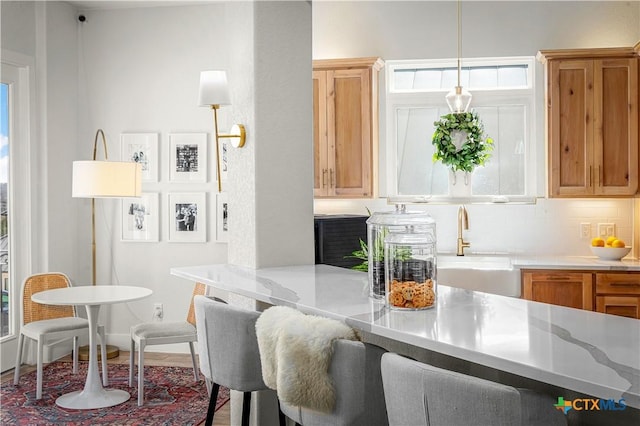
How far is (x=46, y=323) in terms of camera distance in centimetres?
452

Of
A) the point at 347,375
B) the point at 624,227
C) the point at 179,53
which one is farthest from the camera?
the point at 179,53

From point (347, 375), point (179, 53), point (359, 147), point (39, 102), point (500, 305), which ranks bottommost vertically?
point (347, 375)

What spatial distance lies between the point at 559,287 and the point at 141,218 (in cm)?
334

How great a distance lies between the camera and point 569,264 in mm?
4418

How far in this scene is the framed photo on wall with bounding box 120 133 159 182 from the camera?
17.7ft

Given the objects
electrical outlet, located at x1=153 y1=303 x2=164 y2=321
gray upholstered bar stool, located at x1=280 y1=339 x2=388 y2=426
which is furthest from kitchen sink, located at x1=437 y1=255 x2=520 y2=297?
gray upholstered bar stool, located at x1=280 y1=339 x2=388 y2=426

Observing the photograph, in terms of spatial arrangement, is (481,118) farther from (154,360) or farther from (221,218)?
(154,360)

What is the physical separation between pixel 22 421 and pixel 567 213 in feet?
13.3

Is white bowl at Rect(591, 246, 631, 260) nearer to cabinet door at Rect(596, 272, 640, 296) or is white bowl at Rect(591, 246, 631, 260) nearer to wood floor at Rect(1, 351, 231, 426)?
cabinet door at Rect(596, 272, 640, 296)

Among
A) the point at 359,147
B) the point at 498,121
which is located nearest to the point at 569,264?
the point at 498,121

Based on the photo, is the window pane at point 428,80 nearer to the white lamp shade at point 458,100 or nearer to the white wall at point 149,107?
the white lamp shade at point 458,100

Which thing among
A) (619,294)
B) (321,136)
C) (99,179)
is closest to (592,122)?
(619,294)

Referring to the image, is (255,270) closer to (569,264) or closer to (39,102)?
(569,264)

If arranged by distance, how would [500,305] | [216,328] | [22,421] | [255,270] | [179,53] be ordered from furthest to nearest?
[179,53] < [22,421] < [255,270] < [216,328] < [500,305]
